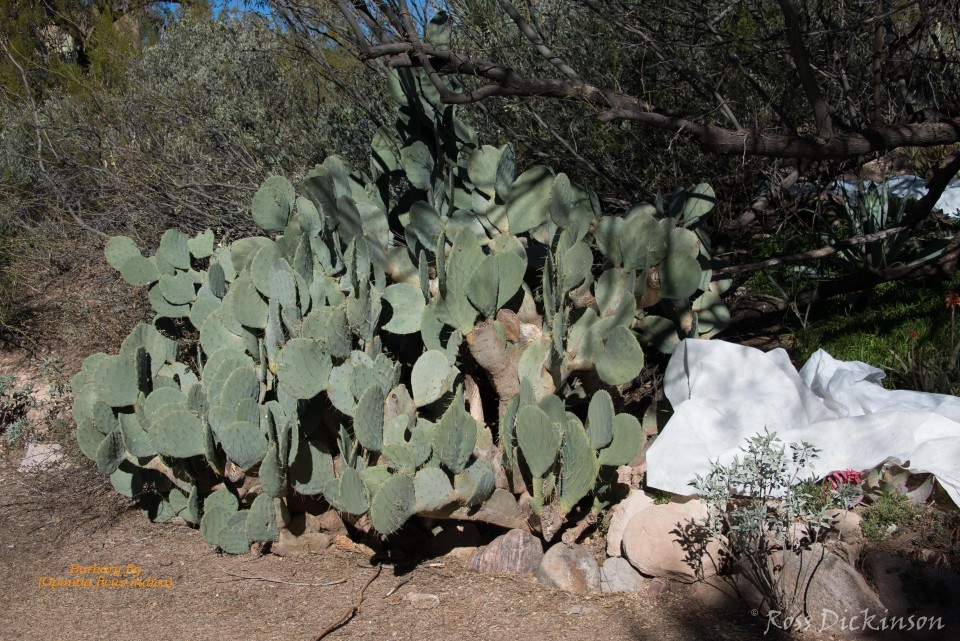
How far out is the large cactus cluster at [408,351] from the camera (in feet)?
9.46

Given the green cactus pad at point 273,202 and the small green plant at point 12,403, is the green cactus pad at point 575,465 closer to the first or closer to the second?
the green cactus pad at point 273,202

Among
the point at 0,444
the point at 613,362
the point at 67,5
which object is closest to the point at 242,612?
the point at 613,362

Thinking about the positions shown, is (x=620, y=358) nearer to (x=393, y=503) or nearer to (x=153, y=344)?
(x=393, y=503)

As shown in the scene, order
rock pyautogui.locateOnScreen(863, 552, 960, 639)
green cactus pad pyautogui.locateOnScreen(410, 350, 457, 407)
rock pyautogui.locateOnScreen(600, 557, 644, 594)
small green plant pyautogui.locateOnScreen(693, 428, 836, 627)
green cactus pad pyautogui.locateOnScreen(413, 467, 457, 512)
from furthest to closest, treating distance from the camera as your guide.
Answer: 1. green cactus pad pyautogui.locateOnScreen(410, 350, 457, 407)
2. rock pyautogui.locateOnScreen(600, 557, 644, 594)
3. green cactus pad pyautogui.locateOnScreen(413, 467, 457, 512)
4. small green plant pyautogui.locateOnScreen(693, 428, 836, 627)
5. rock pyautogui.locateOnScreen(863, 552, 960, 639)

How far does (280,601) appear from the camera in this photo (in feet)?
9.80

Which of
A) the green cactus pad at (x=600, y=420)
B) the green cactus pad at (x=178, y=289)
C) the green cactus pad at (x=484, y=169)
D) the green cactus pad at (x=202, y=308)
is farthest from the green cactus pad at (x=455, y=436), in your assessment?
the green cactus pad at (x=178, y=289)

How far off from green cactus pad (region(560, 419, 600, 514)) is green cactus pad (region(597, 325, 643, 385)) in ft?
1.01

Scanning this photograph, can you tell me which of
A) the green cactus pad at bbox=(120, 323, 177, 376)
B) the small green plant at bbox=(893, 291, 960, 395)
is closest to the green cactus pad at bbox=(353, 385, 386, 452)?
the green cactus pad at bbox=(120, 323, 177, 376)

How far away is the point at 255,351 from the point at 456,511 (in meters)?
1.04

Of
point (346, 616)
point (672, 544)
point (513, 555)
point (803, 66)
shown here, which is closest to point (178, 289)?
point (346, 616)

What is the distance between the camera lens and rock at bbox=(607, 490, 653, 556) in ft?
10.2

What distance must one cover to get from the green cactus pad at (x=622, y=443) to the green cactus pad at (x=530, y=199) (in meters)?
0.86

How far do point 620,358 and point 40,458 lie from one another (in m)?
3.19

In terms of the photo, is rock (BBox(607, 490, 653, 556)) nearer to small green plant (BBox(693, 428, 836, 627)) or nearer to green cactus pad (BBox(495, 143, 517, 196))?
small green plant (BBox(693, 428, 836, 627))
